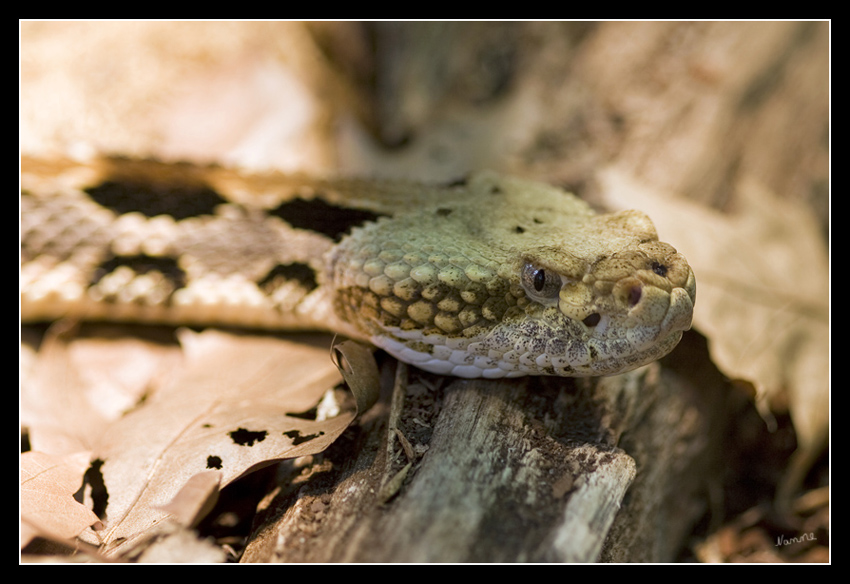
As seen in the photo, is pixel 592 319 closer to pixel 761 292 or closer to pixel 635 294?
pixel 635 294

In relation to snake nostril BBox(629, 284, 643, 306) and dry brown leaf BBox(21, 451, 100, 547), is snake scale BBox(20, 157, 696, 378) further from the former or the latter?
dry brown leaf BBox(21, 451, 100, 547)

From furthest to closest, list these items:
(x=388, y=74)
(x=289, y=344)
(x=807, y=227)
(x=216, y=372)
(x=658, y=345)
Result: (x=388, y=74)
(x=807, y=227)
(x=289, y=344)
(x=216, y=372)
(x=658, y=345)

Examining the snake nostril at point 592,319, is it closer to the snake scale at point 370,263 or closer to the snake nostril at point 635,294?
the snake scale at point 370,263

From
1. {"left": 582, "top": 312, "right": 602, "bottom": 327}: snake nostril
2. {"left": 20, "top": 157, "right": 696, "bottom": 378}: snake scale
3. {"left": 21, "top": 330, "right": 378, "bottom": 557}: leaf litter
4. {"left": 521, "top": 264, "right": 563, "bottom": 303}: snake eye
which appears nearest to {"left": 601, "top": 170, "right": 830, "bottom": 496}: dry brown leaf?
{"left": 20, "top": 157, "right": 696, "bottom": 378}: snake scale

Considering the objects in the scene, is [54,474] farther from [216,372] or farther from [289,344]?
[289,344]

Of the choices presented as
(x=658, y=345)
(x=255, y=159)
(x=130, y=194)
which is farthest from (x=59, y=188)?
(x=658, y=345)

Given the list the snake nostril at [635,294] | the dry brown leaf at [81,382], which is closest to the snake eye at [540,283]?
the snake nostril at [635,294]
